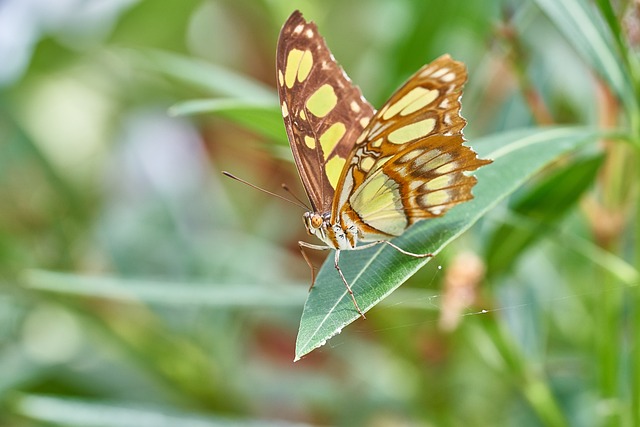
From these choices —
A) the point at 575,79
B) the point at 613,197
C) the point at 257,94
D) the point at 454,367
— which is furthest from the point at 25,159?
the point at 613,197

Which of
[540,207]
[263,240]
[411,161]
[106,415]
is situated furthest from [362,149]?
[263,240]

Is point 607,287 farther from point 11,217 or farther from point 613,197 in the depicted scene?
point 11,217

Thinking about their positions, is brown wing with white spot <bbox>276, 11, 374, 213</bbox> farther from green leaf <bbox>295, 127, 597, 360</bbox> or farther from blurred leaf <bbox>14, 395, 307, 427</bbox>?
blurred leaf <bbox>14, 395, 307, 427</bbox>

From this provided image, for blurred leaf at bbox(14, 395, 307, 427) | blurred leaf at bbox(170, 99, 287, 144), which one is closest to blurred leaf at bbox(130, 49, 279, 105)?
blurred leaf at bbox(170, 99, 287, 144)

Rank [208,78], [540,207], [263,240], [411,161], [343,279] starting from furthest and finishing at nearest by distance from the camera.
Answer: [263,240]
[208,78]
[540,207]
[411,161]
[343,279]

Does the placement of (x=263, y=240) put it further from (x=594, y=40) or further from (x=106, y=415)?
(x=594, y=40)

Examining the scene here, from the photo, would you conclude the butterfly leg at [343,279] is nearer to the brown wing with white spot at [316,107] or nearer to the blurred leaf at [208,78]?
the brown wing with white spot at [316,107]

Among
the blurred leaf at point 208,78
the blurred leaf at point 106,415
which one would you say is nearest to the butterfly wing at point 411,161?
the blurred leaf at point 208,78
